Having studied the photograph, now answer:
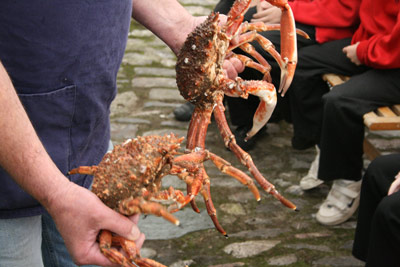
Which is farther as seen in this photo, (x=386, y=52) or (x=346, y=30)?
(x=346, y=30)

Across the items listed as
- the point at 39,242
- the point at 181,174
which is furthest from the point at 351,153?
the point at 39,242

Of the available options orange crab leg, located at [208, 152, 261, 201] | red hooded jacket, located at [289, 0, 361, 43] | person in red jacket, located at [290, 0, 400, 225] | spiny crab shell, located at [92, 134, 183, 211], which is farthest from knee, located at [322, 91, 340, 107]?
spiny crab shell, located at [92, 134, 183, 211]

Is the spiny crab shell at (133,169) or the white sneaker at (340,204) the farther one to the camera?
the white sneaker at (340,204)

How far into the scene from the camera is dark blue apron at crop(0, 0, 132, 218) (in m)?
1.56

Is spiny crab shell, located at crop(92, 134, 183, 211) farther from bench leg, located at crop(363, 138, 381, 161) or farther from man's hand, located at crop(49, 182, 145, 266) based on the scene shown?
bench leg, located at crop(363, 138, 381, 161)

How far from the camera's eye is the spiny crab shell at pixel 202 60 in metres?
2.03

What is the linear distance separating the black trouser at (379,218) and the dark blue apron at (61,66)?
5.22 feet

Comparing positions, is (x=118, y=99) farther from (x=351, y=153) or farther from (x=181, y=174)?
(x=181, y=174)

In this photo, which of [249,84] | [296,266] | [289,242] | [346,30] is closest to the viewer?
[249,84]

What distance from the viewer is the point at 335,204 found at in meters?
3.59

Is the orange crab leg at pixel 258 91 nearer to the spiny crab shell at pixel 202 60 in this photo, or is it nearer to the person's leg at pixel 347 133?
the spiny crab shell at pixel 202 60

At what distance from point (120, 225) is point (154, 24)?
999 millimetres

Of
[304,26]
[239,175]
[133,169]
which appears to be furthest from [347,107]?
[133,169]

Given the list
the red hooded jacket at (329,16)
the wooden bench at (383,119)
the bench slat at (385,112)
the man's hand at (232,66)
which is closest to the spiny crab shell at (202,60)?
the man's hand at (232,66)
